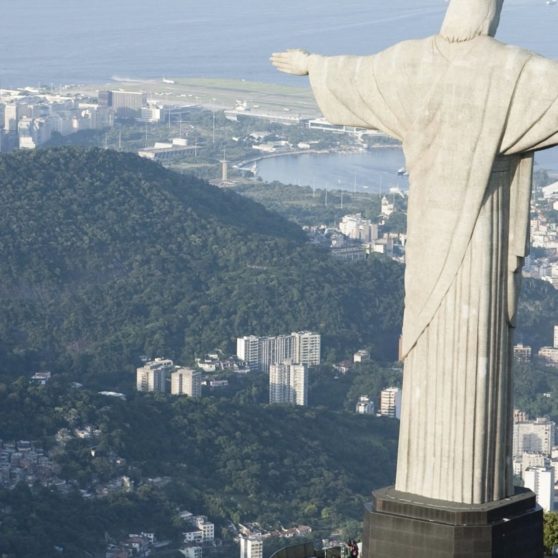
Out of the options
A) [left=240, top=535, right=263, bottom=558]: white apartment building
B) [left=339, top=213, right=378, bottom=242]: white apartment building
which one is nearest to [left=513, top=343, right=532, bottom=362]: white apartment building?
[left=339, top=213, right=378, bottom=242]: white apartment building

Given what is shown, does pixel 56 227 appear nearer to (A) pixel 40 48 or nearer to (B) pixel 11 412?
(B) pixel 11 412

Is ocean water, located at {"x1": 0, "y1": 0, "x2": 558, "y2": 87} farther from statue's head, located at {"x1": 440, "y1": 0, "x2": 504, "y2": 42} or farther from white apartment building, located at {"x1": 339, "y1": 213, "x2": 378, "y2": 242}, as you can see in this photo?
statue's head, located at {"x1": 440, "y1": 0, "x2": 504, "y2": 42}

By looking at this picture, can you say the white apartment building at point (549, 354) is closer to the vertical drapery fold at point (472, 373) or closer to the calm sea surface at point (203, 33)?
the vertical drapery fold at point (472, 373)

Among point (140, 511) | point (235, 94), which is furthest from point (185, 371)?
point (235, 94)

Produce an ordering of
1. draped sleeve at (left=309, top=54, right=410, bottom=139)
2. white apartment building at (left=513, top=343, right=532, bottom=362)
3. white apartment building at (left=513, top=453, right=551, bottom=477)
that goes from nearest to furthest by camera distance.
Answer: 1. draped sleeve at (left=309, top=54, right=410, bottom=139)
2. white apartment building at (left=513, top=453, right=551, bottom=477)
3. white apartment building at (left=513, top=343, right=532, bottom=362)

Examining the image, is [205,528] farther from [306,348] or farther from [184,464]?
[306,348]
